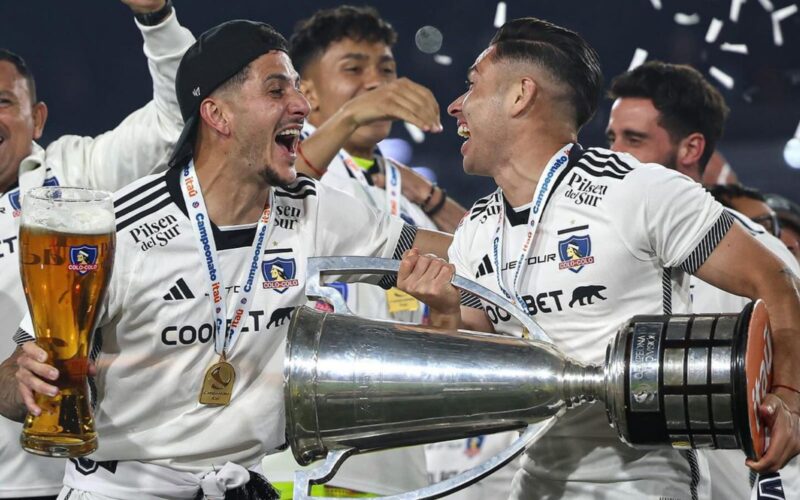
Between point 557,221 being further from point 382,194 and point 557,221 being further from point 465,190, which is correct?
point 465,190

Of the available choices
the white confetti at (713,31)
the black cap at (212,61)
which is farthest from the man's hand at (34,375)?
the white confetti at (713,31)

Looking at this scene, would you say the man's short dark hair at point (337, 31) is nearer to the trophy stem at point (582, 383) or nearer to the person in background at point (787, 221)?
the person in background at point (787, 221)

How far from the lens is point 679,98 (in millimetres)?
Result: 4398

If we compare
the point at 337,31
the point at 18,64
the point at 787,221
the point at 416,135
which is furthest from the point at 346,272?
the point at 416,135

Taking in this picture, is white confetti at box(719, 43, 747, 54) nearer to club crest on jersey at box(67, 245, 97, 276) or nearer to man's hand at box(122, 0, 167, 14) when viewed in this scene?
man's hand at box(122, 0, 167, 14)

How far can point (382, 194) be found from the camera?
168 inches

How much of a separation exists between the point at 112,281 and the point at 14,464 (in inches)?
30.3

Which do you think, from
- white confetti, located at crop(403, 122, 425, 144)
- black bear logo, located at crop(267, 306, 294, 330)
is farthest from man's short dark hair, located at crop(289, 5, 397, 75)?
white confetti, located at crop(403, 122, 425, 144)

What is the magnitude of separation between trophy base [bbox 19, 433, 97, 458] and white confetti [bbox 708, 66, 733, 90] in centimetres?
754

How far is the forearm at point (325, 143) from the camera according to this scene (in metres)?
3.48

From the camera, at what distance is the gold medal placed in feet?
9.18

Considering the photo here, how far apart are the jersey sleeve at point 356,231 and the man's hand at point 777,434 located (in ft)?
3.65

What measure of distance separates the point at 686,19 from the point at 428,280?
21.9ft

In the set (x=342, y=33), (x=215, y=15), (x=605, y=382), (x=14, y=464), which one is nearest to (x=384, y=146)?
(x=215, y=15)
